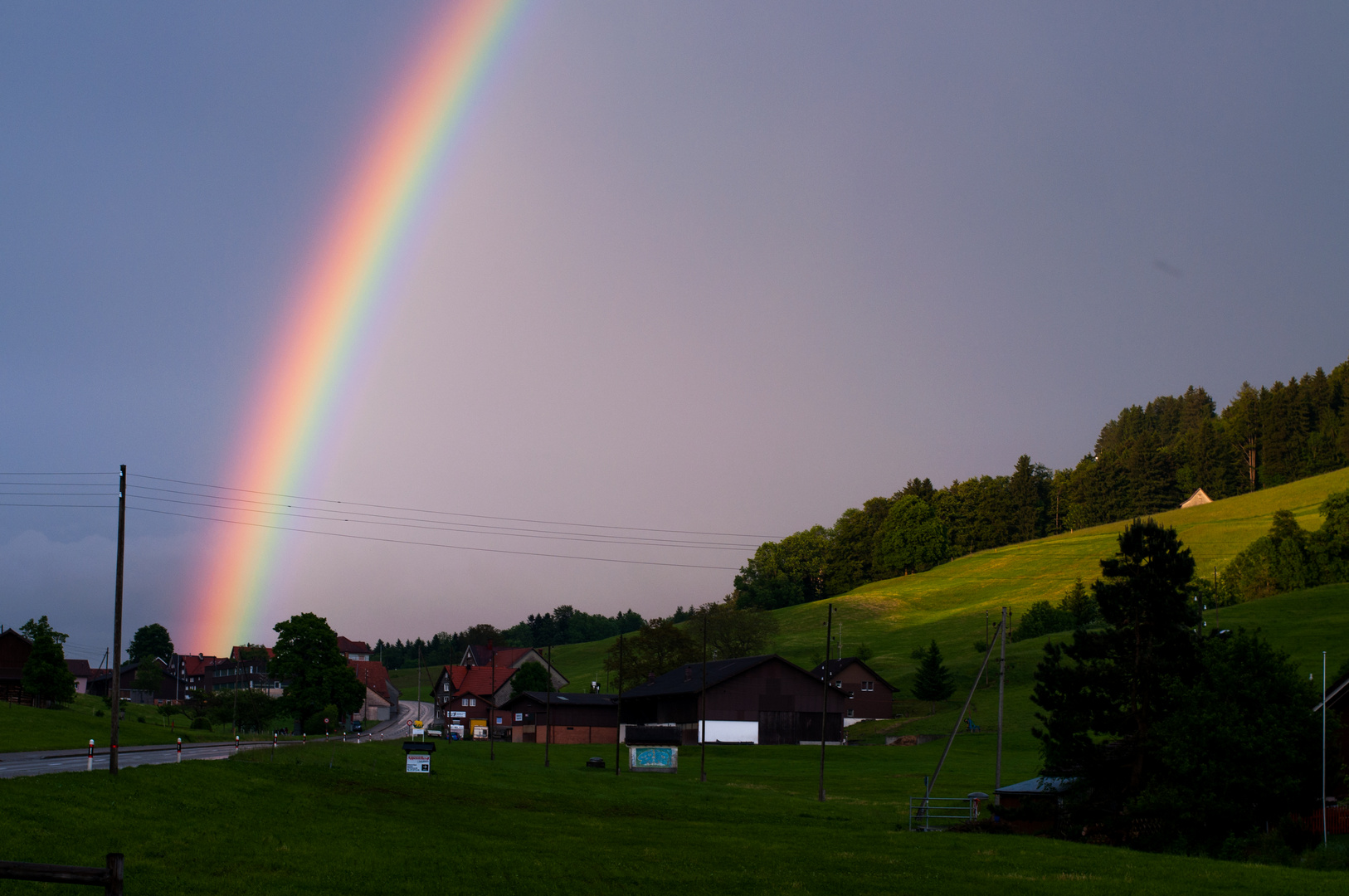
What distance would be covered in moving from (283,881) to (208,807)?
11.1m

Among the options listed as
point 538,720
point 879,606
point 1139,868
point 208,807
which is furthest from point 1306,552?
point 208,807

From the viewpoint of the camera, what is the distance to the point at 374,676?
558 ft

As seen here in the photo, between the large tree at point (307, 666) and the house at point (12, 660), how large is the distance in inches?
832

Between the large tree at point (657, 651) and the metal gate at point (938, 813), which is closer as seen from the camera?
the metal gate at point (938, 813)

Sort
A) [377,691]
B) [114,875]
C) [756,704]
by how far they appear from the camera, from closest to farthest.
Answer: [114,875] → [756,704] → [377,691]

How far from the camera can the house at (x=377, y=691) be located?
162625mm

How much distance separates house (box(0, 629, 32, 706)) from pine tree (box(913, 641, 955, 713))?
80.6m

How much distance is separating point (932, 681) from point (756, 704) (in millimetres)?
17037

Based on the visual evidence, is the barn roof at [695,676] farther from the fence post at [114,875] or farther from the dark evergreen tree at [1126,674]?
the fence post at [114,875]

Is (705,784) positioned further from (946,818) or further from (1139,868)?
(1139,868)

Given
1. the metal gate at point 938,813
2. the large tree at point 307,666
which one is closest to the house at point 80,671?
the large tree at point 307,666

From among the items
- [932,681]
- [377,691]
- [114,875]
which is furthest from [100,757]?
[377,691]

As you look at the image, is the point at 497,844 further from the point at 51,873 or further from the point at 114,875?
the point at 51,873

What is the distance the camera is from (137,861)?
66.8 ft
